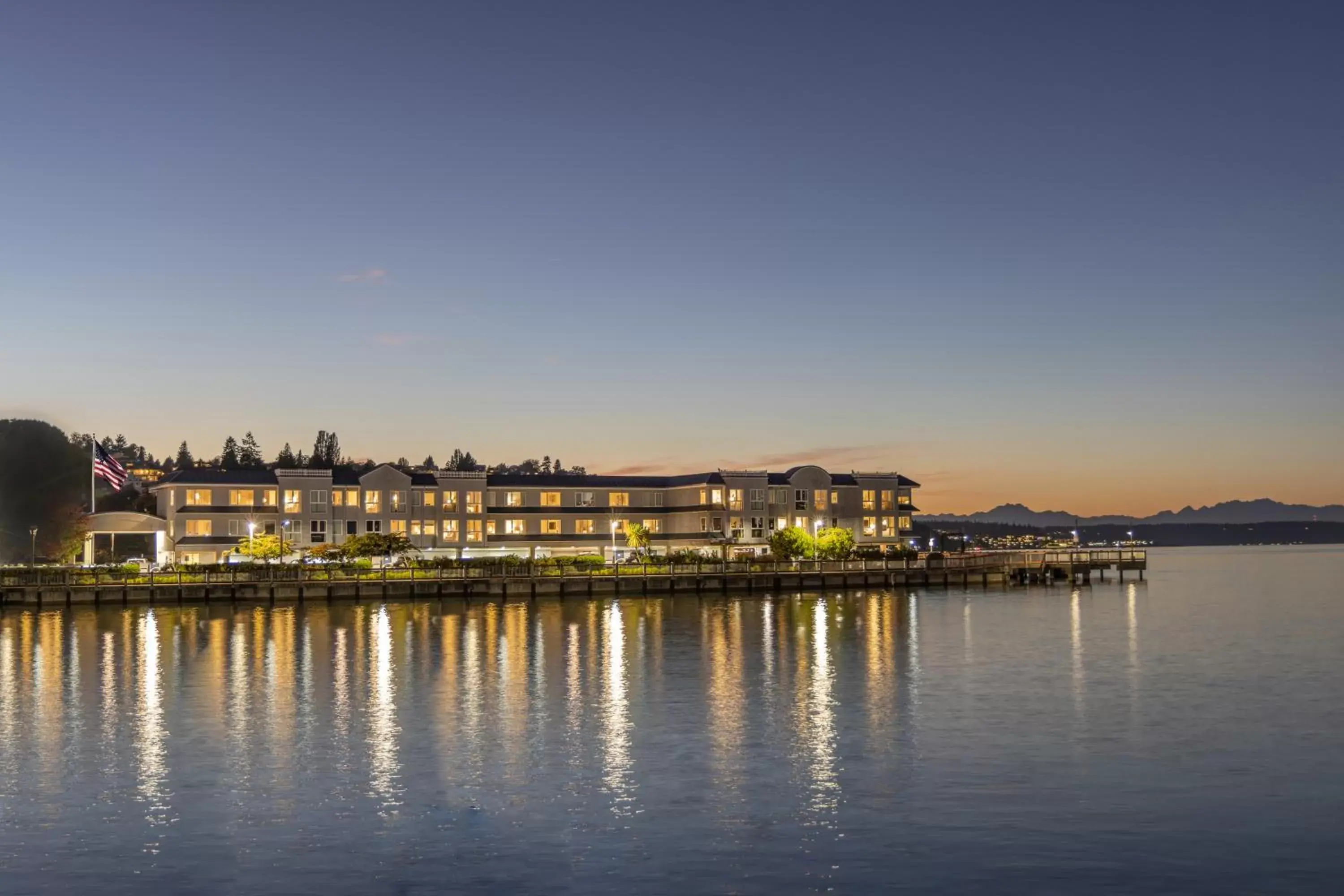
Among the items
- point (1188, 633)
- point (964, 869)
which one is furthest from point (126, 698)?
point (1188, 633)

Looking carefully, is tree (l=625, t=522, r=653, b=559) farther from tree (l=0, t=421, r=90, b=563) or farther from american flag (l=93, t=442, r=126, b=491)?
american flag (l=93, t=442, r=126, b=491)

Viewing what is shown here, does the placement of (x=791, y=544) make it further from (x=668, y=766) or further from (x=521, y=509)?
(x=668, y=766)

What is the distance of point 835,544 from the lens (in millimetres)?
137125

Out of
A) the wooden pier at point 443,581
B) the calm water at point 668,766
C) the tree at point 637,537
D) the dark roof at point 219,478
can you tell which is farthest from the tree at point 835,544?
the calm water at point 668,766

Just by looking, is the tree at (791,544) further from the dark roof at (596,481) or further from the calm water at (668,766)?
the calm water at (668,766)

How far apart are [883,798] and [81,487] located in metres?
130

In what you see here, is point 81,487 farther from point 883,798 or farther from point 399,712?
point 883,798

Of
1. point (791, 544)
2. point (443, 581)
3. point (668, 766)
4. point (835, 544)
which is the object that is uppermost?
point (791, 544)

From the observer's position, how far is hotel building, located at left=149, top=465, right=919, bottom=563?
428 ft

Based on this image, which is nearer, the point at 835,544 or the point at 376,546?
the point at 376,546

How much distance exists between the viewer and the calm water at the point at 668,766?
2550cm

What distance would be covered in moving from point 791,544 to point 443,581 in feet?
131

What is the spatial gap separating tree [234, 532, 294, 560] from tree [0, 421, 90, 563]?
17698 millimetres

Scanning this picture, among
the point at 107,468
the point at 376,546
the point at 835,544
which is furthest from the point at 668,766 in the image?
the point at 835,544
